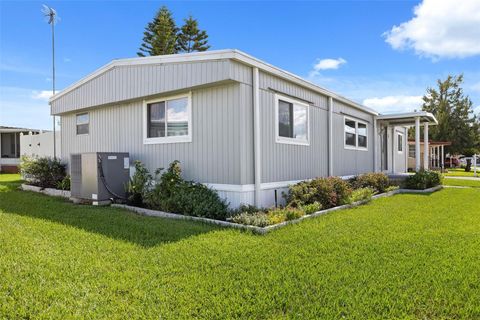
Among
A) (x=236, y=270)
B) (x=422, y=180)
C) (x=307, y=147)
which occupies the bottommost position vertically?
(x=236, y=270)

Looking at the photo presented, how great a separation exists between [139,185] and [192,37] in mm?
22884

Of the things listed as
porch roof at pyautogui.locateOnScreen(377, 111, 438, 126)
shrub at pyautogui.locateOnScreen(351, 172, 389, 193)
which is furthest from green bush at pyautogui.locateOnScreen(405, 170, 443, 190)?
porch roof at pyautogui.locateOnScreen(377, 111, 438, 126)

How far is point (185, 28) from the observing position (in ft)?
92.2

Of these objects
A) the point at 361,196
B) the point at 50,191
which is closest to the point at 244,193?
the point at 361,196

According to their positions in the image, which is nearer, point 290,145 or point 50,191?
point 290,145

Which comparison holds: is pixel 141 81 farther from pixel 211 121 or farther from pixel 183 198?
pixel 183 198

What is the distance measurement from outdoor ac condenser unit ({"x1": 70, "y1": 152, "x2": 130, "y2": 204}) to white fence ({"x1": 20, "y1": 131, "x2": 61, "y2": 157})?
22.9 feet

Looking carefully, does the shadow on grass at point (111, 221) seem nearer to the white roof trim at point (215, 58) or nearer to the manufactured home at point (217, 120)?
the manufactured home at point (217, 120)

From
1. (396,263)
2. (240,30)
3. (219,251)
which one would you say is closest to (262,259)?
(219,251)

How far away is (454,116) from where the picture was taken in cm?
3428

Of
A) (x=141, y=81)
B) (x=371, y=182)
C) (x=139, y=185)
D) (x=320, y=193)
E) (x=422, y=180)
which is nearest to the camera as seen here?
(x=320, y=193)

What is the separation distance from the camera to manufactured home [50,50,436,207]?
22.5ft

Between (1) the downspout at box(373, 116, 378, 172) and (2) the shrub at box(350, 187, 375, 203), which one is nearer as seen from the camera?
(2) the shrub at box(350, 187, 375, 203)

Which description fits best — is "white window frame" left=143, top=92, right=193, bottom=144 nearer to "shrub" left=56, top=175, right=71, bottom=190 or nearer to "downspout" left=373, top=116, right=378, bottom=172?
"shrub" left=56, top=175, right=71, bottom=190
